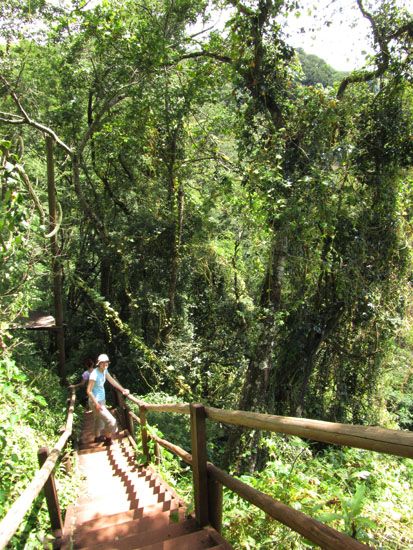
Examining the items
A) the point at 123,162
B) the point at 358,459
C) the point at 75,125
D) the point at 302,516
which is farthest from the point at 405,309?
the point at 75,125

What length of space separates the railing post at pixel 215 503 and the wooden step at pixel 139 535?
6.1 inches

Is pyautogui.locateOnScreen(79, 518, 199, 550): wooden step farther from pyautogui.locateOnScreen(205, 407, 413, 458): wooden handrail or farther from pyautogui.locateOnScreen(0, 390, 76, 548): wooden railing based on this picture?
A: pyautogui.locateOnScreen(205, 407, 413, 458): wooden handrail

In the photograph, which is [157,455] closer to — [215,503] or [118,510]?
[118,510]

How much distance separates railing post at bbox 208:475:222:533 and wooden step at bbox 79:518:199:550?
0.15 meters

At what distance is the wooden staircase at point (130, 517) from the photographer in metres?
2.78

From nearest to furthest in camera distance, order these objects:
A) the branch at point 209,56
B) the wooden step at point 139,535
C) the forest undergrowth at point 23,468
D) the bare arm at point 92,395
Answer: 1. the wooden step at point 139,535
2. the forest undergrowth at point 23,468
3. the bare arm at point 92,395
4. the branch at point 209,56

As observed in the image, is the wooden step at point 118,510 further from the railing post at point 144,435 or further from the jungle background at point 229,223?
the railing post at point 144,435

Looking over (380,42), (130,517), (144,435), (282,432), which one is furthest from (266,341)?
(282,432)

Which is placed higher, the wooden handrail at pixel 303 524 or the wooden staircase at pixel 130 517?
the wooden handrail at pixel 303 524

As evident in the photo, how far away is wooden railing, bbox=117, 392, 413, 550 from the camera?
145 centimetres

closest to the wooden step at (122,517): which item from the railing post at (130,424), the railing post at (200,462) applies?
the railing post at (200,462)

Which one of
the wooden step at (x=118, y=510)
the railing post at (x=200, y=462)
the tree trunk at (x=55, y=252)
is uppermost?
the tree trunk at (x=55, y=252)

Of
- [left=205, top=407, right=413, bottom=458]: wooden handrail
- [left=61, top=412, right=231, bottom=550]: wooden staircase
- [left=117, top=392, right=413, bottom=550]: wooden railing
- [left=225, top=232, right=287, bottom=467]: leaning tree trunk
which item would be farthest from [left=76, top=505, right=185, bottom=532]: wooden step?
[left=225, top=232, right=287, bottom=467]: leaning tree trunk

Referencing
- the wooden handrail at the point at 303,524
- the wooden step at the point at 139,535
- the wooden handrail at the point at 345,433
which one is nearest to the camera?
the wooden handrail at the point at 345,433
